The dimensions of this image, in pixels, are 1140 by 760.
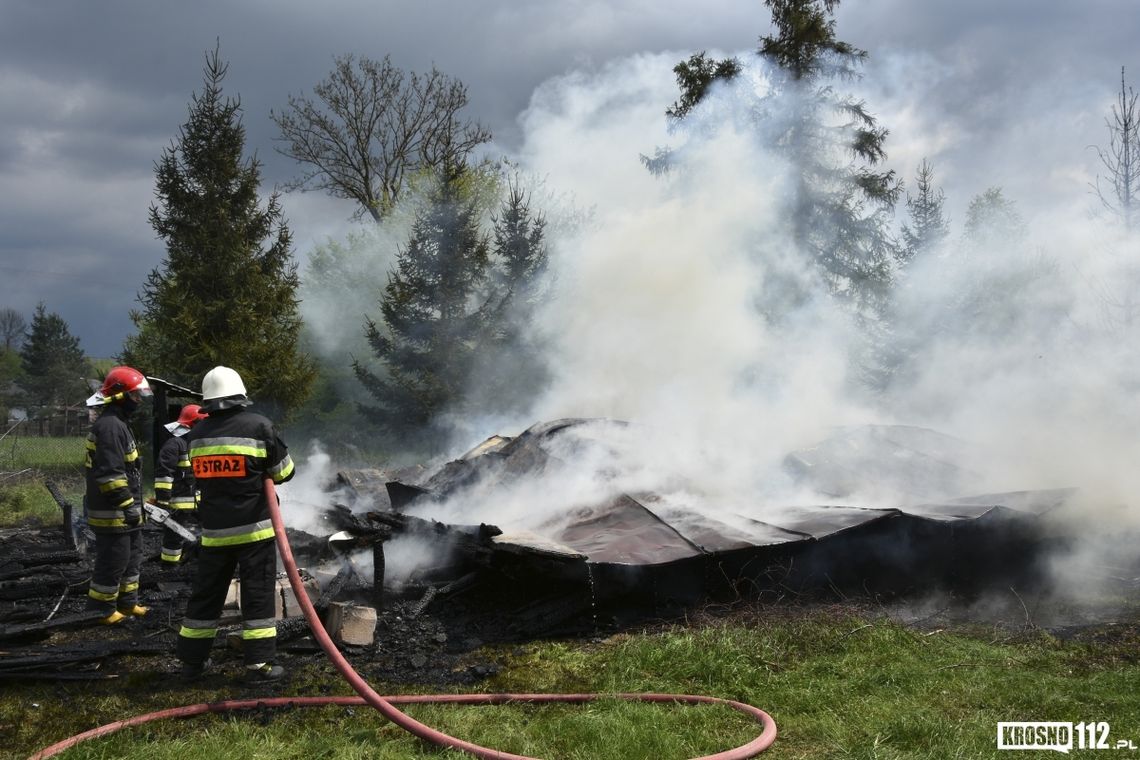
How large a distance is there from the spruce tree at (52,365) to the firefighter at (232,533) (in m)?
42.0

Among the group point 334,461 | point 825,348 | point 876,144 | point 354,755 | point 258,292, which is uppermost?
point 876,144

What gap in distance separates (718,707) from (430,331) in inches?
601

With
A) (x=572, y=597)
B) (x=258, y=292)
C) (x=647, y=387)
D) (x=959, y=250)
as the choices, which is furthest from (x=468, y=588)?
(x=959, y=250)

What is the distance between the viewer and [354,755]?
3881 mm

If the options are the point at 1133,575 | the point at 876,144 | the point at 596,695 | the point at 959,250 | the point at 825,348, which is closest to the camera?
the point at 596,695

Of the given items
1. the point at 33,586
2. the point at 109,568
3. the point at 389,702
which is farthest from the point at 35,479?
the point at 389,702

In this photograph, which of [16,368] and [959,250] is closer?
[959,250]

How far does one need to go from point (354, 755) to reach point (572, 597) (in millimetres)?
2833

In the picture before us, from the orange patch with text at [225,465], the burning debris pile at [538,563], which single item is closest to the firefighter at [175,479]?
the burning debris pile at [538,563]

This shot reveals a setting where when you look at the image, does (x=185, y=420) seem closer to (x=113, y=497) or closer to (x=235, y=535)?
(x=113, y=497)

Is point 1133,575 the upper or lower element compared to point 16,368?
lower

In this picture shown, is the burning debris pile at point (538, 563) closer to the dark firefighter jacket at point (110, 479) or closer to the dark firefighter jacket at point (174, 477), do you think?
the dark firefighter jacket at point (174, 477)

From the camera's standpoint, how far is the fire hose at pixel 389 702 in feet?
12.7

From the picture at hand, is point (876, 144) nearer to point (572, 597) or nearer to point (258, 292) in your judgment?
point (258, 292)
